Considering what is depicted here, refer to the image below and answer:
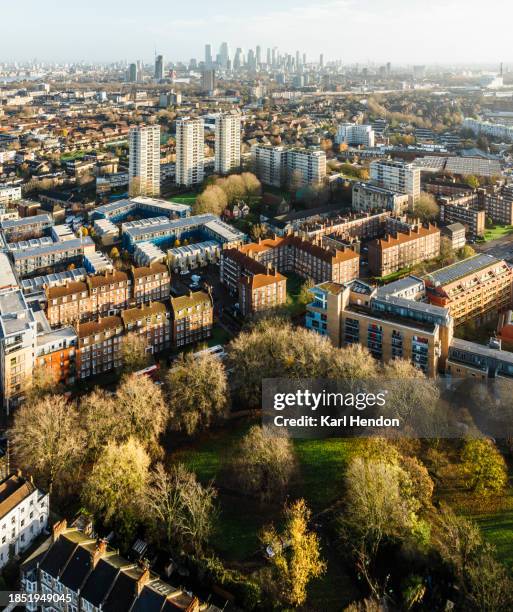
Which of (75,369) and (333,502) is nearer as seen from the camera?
(333,502)

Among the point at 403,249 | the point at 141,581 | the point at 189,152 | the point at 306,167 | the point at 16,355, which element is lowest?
the point at 141,581

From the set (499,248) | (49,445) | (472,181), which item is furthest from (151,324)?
(472,181)

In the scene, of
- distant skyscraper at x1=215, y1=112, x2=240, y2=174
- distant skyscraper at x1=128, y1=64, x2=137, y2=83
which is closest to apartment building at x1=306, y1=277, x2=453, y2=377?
distant skyscraper at x1=215, y1=112, x2=240, y2=174

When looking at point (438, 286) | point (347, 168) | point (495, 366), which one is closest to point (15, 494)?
point (495, 366)

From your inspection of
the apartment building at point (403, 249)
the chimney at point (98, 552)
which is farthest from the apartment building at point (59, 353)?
the apartment building at point (403, 249)

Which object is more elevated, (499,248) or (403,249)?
(403,249)

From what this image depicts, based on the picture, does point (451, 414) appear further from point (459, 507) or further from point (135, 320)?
point (135, 320)

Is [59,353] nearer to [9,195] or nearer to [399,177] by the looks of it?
[9,195]
